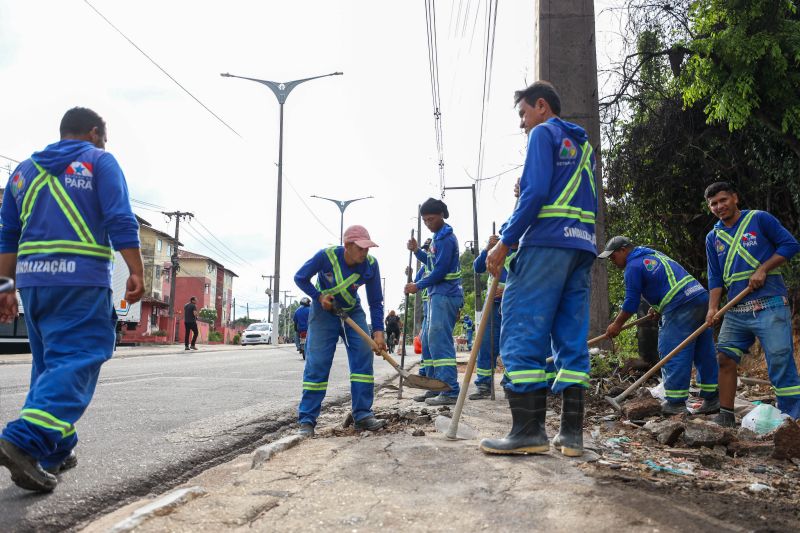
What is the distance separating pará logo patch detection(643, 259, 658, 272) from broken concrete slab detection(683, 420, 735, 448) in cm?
184

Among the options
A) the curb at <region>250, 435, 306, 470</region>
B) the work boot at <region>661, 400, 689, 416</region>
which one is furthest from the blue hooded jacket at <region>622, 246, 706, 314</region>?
the curb at <region>250, 435, 306, 470</region>

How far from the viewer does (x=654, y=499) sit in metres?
2.45

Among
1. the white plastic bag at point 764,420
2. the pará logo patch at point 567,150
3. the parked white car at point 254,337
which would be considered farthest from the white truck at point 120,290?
the parked white car at point 254,337

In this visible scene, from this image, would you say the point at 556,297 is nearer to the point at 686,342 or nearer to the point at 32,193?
the point at 686,342

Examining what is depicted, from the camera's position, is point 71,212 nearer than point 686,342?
Yes

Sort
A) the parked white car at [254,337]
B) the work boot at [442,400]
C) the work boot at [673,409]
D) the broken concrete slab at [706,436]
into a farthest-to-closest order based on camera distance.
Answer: the parked white car at [254,337]
the work boot at [442,400]
the work boot at [673,409]
the broken concrete slab at [706,436]

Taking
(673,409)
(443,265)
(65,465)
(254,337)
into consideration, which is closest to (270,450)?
(65,465)

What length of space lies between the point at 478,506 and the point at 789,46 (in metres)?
6.59

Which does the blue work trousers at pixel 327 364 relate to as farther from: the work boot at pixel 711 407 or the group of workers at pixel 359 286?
the work boot at pixel 711 407

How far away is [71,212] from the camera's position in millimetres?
3127

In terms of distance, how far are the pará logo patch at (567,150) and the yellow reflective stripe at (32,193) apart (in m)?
2.62

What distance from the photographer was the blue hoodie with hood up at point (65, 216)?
10.0ft

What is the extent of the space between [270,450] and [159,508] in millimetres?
1268

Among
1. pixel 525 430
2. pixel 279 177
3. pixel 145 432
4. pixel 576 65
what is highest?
pixel 279 177
